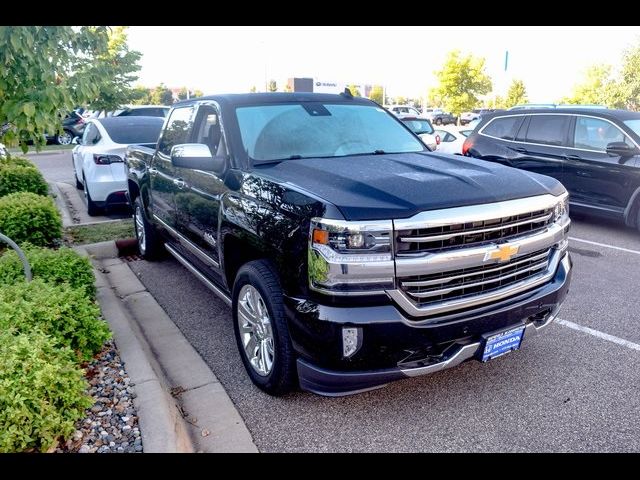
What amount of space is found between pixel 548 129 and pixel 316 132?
5657 millimetres

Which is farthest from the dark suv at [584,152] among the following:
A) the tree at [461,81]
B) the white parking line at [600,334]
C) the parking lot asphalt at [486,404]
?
the tree at [461,81]

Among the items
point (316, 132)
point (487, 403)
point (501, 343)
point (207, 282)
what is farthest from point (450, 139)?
point (501, 343)

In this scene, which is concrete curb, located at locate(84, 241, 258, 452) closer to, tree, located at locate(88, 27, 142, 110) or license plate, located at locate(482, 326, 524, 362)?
license plate, located at locate(482, 326, 524, 362)

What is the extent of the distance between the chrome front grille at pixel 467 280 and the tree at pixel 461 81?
36.1 meters

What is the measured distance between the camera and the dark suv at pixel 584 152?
711 centimetres

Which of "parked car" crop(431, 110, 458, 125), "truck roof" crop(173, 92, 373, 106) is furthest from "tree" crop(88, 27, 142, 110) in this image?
"parked car" crop(431, 110, 458, 125)

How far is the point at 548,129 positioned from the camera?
8.05m

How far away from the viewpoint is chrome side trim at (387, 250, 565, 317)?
255cm

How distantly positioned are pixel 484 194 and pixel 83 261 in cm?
325

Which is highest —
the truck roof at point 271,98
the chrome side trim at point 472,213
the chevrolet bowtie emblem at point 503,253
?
the truck roof at point 271,98

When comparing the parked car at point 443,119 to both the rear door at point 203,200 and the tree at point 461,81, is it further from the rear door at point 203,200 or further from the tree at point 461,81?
the rear door at point 203,200

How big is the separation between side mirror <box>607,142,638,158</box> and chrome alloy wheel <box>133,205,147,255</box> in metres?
6.49
